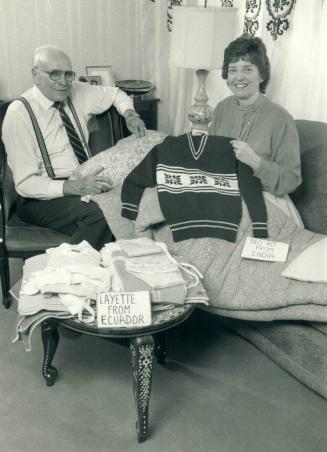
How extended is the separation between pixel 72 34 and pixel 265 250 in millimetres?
2282

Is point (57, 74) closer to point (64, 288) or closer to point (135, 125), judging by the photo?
point (135, 125)

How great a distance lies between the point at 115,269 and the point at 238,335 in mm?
859

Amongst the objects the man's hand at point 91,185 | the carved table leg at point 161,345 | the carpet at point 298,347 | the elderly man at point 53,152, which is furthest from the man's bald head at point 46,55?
the carpet at point 298,347

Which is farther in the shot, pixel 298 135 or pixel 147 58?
pixel 147 58

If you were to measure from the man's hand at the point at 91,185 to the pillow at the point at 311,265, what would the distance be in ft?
2.88

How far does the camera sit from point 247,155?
1960 mm

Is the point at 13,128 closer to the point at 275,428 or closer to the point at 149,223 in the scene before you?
the point at 149,223

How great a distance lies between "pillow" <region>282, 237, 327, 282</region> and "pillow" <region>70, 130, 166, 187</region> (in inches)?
33.0

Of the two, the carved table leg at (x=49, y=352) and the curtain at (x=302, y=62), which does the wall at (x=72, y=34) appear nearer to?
the curtain at (x=302, y=62)

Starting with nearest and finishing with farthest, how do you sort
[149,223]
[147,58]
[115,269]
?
[115,269]
[149,223]
[147,58]

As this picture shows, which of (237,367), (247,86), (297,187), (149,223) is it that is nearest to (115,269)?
(149,223)

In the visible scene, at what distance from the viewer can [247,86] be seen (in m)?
2.14

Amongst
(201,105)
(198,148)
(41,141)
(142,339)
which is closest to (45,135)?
(41,141)

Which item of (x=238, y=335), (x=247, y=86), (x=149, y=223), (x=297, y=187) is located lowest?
(x=238, y=335)
